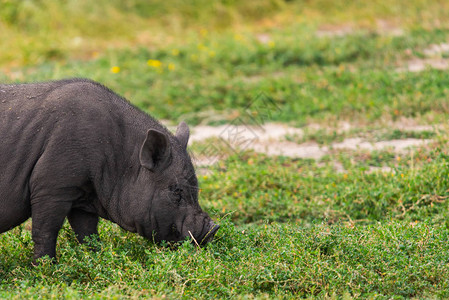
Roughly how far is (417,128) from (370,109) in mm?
1095

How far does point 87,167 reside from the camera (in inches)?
203

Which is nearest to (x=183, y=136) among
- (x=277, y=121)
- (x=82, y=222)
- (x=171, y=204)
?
(x=171, y=204)

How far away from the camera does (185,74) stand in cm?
1230

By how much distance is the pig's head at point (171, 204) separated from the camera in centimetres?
533

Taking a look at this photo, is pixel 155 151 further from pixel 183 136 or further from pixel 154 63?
pixel 154 63

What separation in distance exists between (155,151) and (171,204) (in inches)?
18.0

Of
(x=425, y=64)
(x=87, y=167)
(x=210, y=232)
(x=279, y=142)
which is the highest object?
(x=87, y=167)

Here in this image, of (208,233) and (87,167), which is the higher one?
(87,167)

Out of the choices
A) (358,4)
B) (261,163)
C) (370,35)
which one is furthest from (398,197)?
(358,4)

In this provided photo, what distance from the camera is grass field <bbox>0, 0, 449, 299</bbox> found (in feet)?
15.9

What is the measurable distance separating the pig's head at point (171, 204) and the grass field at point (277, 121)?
0.64ft

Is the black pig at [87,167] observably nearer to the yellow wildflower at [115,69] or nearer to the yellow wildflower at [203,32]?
the yellow wildflower at [115,69]

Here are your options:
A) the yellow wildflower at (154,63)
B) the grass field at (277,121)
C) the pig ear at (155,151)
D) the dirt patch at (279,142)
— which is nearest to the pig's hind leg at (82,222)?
the grass field at (277,121)

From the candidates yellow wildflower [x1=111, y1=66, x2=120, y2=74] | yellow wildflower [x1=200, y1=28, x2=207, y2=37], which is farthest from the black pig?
yellow wildflower [x1=200, y1=28, x2=207, y2=37]
